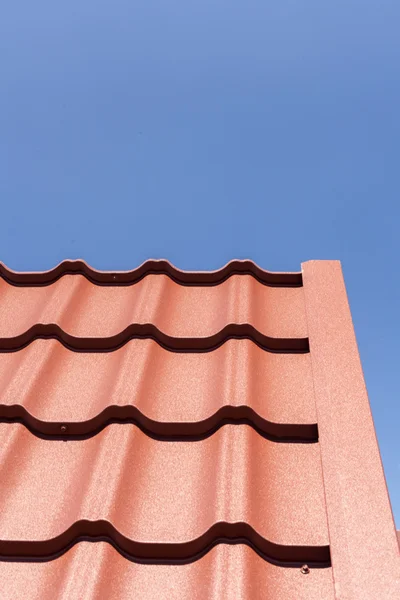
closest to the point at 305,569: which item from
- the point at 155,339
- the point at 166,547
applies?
the point at 166,547

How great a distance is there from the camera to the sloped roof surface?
4.16 ft

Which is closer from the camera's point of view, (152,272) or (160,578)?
(160,578)

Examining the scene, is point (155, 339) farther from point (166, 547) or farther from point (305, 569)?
point (305, 569)

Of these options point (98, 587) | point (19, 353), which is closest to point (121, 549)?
point (98, 587)

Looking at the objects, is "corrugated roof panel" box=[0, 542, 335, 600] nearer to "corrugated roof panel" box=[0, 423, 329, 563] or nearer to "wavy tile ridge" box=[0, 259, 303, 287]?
"corrugated roof panel" box=[0, 423, 329, 563]

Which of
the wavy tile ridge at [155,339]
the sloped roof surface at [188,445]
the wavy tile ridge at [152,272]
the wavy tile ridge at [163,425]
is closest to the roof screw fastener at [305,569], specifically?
the sloped roof surface at [188,445]

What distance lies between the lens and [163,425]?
1674 mm

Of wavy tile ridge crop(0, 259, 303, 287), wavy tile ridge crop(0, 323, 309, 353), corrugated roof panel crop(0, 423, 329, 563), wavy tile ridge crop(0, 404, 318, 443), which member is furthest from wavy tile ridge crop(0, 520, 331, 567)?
wavy tile ridge crop(0, 259, 303, 287)

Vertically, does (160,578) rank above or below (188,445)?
below

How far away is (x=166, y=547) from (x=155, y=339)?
876 millimetres

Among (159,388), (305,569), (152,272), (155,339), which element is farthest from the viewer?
(152,272)

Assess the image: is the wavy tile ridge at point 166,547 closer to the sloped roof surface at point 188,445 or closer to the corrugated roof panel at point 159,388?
the sloped roof surface at point 188,445

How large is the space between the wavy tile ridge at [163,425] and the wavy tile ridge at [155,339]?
43cm

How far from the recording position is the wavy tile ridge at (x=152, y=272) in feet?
8.32
